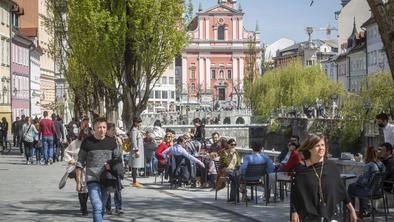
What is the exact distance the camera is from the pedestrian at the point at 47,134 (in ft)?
96.4

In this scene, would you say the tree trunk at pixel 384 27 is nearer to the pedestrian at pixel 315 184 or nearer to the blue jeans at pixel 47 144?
the pedestrian at pixel 315 184

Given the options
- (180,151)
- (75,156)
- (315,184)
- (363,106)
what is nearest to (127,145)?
(180,151)

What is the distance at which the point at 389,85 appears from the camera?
1848 inches

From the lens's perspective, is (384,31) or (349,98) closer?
(384,31)

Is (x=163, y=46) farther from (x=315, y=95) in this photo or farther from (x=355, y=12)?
(x=355, y=12)

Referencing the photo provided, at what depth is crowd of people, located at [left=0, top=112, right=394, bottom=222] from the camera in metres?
8.09

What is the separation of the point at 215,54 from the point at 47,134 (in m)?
110

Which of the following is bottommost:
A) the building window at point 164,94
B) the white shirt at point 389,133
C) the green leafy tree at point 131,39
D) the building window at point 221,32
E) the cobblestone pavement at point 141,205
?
the cobblestone pavement at point 141,205

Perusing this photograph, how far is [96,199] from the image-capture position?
11500 mm

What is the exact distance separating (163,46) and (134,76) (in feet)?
5.01

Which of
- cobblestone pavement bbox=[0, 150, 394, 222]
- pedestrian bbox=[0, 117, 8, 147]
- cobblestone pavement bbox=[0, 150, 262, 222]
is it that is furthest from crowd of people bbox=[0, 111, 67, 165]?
cobblestone pavement bbox=[0, 150, 394, 222]

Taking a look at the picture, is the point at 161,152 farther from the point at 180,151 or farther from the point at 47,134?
the point at 47,134

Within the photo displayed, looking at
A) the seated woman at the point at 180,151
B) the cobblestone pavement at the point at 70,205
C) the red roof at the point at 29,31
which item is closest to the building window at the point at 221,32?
the red roof at the point at 29,31

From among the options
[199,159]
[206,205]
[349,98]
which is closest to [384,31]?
[206,205]
